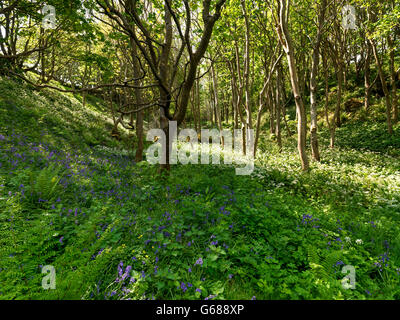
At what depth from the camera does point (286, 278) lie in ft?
8.44

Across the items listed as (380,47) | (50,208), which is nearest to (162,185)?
(50,208)

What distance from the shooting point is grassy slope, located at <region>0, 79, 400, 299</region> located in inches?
91.8

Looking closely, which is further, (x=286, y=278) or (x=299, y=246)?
(x=299, y=246)

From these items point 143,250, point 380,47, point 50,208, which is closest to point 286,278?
point 143,250

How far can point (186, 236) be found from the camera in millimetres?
3445

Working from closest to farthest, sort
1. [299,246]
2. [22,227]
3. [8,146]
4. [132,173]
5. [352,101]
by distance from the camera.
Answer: [22,227] < [299,246] < [8,146] < [132,173] < [352,101]

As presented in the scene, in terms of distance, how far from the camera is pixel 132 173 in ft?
23.4

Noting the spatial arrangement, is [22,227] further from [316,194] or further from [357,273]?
[316,194]

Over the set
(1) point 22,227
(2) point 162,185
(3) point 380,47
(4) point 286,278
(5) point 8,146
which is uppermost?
(3) point 380,47

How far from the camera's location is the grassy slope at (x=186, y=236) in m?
2.33

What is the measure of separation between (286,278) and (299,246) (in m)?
0.85

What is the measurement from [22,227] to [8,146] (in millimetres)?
4430
